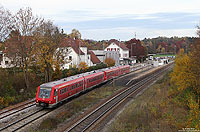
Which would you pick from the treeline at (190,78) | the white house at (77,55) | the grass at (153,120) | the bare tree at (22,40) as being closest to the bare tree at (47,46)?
the bare tree at (22,40)

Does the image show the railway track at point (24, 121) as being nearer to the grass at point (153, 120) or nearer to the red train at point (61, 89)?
the red train at point (61, 89)

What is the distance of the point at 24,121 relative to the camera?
1650cm

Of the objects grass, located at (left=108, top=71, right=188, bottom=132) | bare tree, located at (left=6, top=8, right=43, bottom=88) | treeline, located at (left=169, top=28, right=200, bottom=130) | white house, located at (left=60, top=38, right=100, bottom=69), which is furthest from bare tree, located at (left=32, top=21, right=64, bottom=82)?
treeline, located at (left=169, top=28, right=200, bottom=130)

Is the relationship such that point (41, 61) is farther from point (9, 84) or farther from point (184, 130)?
point (184, 130)

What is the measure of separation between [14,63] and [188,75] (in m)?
23.6

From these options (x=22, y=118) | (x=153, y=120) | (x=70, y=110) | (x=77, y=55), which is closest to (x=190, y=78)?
(x=153, y=120)

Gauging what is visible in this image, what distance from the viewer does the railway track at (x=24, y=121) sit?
14.8 metres

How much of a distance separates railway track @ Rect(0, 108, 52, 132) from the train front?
0.80 metres

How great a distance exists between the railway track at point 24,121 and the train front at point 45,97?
80 centimetres

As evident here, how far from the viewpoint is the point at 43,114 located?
18.3m

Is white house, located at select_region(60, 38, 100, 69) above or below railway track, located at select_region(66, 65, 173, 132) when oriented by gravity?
above

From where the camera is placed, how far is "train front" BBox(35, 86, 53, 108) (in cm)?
1888

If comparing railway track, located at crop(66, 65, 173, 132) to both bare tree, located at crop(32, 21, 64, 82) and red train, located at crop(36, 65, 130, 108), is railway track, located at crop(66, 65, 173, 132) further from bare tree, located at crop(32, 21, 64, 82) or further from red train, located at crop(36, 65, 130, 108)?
bare tree, located at crop(32, 21, 64, 82)

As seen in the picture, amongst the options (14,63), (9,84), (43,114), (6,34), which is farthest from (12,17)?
(43,114)
